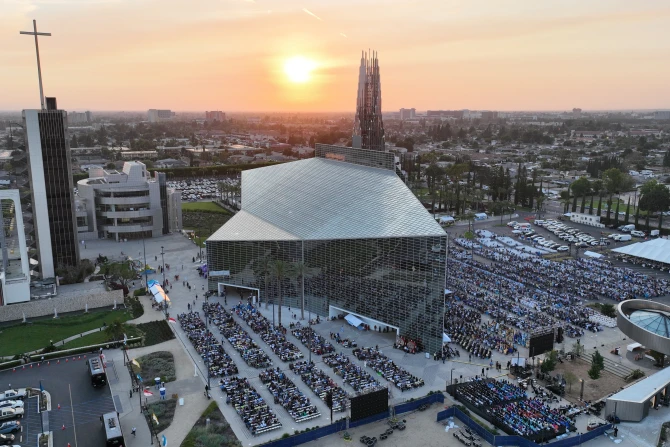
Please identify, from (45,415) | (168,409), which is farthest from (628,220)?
(45,415)

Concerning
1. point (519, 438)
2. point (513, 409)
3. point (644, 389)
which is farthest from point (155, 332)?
point (644, 389)

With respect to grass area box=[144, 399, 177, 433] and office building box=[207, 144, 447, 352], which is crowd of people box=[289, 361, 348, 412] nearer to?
grass area box=[144, 399, 177, 433]

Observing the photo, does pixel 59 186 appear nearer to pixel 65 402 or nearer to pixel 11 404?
pixel 11 404

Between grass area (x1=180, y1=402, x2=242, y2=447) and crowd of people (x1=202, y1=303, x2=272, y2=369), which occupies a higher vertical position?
crowd of people (x1=202, y1=303, x2=272, y2=369)

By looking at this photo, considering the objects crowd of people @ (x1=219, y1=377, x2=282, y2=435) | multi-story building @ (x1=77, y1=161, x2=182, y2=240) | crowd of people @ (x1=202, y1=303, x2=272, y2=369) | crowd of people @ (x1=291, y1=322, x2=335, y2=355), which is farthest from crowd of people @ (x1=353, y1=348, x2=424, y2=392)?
multi-story building @ (x1=77, y1=161, x2=182, y2=240)

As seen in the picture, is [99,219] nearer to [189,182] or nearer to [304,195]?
[304,195]

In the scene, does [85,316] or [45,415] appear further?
[85,316]

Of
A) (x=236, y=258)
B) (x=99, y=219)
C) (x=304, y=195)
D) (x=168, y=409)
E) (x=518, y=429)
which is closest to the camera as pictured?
(x=518, y=429)

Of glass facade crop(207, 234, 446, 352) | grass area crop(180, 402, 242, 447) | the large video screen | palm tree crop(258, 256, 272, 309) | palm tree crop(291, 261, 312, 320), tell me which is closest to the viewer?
grass area crop(180, 402, 242, 447)
